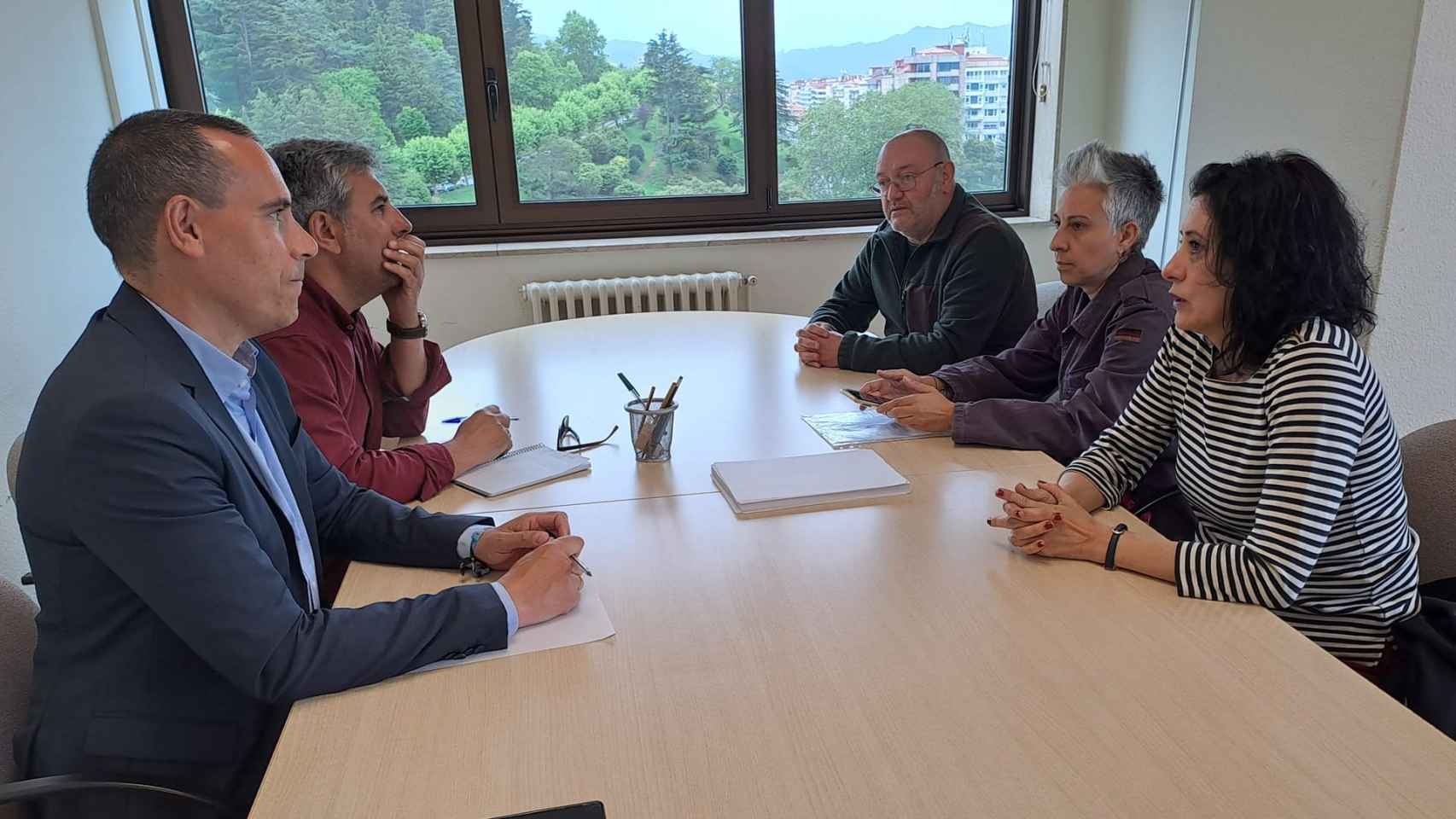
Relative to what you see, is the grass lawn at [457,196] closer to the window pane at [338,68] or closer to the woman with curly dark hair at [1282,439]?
the window pane at [338,68]

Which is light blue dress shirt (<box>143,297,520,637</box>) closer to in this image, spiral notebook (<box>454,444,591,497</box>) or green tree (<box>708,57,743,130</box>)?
spiral notebook (<box>454,444,591,497</box>)

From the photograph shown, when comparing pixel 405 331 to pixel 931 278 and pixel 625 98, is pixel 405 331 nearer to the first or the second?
pixel 931 278

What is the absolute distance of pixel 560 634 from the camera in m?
1.14

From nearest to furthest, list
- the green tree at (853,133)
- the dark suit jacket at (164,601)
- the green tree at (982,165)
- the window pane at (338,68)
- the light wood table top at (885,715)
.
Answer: the light wood table top at (885,715) → the dark suit jacket at (164,601) → the window pane at (338,68) → the green tree at (853,133) → the green tree at (982,165)

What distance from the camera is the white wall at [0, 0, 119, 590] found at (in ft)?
7.97

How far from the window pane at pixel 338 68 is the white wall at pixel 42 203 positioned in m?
0.54

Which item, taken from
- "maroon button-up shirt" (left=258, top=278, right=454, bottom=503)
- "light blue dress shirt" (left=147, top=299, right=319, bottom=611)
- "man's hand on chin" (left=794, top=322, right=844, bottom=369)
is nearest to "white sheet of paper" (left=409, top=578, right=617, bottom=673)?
"light blue dress shirt" (left=147, top=299, right=319, bottom=611)

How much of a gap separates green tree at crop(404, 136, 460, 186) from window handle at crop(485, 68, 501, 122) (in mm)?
225

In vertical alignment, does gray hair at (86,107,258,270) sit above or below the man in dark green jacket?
above

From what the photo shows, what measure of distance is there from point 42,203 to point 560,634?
2447 mm

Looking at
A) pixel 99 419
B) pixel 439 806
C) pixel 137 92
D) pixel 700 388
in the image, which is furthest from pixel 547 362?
pixel 137 92

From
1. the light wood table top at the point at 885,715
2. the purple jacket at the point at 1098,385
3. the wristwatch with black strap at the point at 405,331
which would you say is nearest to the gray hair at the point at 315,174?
the wristwatch with black strap at the point at 405,331

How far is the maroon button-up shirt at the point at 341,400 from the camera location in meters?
1.58

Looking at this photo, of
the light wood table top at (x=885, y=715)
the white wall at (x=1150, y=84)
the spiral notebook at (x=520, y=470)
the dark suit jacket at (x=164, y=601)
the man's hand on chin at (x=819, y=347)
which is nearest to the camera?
the light wood table top at (x=885, y=715)
